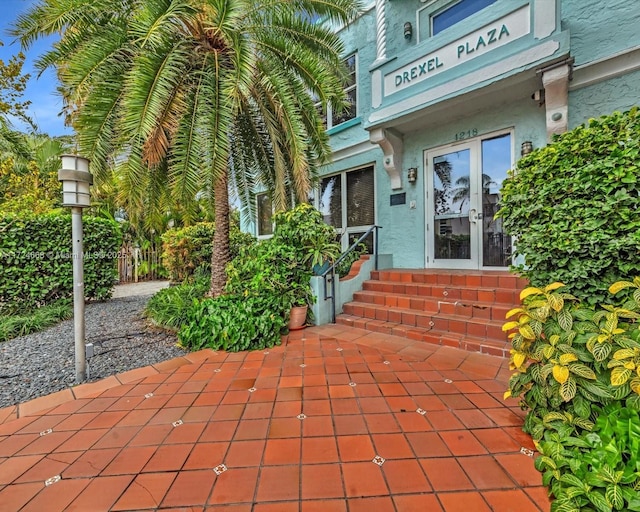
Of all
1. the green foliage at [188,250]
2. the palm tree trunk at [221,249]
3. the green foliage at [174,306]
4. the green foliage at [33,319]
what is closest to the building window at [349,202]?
the palm tree trunk at [221,249]

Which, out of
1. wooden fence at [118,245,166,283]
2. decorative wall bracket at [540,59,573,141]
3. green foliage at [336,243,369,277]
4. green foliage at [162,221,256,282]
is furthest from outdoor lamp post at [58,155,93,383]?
wooden fence at [118,245,166,283]

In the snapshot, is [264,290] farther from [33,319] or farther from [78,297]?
[33,319]

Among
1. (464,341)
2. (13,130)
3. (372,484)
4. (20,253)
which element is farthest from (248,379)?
(13,130)

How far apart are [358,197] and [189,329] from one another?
476 cm

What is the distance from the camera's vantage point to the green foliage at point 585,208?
2049 mm

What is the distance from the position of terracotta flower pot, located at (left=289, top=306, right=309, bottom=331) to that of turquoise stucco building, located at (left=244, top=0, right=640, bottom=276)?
2.61 m

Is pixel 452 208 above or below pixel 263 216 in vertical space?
below

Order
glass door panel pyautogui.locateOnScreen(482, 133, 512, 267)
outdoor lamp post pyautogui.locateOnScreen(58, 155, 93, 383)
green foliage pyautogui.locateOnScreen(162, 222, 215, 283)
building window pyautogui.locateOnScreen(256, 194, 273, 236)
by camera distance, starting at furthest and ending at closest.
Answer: building window pyautogui.locateOnScreen(256, 194, 273, 236), green foliage pyautogui.locateOnScreen(162, 222, 215, 283), glass door panel pyautogui.locateOnScreen(482, 133, 512, 267), outdoor lamp post pyautogui.locateOnScreen(58, 155, 93, 383)

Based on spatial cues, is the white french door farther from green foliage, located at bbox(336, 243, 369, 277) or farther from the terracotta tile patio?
the terracotta tile patio

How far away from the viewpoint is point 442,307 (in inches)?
163

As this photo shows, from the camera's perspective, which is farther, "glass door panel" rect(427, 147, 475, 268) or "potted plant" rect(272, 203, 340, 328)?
"glass door panel" rect(427, 147, 475, 268)

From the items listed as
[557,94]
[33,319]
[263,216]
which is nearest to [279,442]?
[33,319]

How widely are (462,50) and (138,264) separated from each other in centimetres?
1270

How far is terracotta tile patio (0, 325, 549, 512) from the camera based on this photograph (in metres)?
1.57
